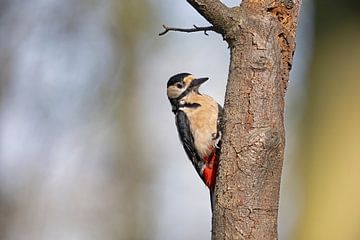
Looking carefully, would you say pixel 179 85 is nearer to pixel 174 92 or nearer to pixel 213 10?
pixel 174 92

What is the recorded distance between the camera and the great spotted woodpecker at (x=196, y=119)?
2.84 metres

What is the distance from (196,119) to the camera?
293 centimetres

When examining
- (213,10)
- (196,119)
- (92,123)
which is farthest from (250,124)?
(92,123)

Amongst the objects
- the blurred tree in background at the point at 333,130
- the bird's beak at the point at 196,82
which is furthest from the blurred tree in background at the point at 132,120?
the bird's beak at the point at 196,82

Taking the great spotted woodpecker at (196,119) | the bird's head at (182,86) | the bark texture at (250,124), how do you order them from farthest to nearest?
the bird's head at (182,86), the great spotted woodpecker at (196,119), the bark texture at (250,124)

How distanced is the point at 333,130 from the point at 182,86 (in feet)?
2.54

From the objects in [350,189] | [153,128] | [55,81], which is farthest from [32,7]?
[350,189]

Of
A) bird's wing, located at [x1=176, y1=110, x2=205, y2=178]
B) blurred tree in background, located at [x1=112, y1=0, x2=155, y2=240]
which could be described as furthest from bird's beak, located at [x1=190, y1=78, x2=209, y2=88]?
blurred tree in background, located at [x1=112, y1=0, x2=155, y2=240]

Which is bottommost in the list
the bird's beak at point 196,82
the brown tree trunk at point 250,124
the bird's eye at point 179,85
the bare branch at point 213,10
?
the brown tree trunk at point 250,124

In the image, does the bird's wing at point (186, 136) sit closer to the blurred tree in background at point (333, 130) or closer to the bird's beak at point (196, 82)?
the bird's beak at point (196, 82)

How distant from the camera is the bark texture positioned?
1810 millimetres

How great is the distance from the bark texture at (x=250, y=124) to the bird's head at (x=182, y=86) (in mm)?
1053

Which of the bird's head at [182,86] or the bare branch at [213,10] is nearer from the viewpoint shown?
the bare branch at [213,10]

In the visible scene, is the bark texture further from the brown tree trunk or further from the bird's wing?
the bird's wing
